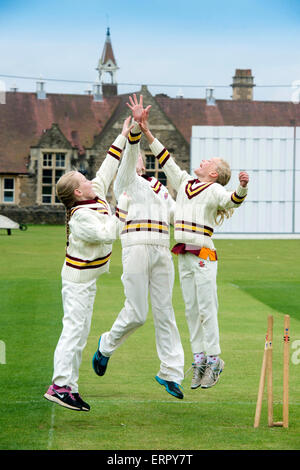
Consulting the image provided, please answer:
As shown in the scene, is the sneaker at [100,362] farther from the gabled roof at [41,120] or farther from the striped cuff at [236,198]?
the gabled roof at [41,120]

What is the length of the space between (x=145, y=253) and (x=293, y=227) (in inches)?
1250

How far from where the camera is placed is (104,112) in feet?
159

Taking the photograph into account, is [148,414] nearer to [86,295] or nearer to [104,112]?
[86,295]

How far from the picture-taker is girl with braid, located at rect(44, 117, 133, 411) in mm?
6133

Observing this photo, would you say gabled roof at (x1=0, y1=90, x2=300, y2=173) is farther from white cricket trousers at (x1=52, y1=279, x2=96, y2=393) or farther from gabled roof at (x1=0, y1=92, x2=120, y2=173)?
white cricket trousers at (x1=52, y1=279, x2=96, y2=393)

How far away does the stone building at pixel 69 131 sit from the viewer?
45.8 meters

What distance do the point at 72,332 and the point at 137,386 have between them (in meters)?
1.36

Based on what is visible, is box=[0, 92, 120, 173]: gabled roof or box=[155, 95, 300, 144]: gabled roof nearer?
box=[0, 92, 120, 173]: gabled roof

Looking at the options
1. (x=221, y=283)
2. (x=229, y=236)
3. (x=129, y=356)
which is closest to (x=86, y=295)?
(x=129, y=356)

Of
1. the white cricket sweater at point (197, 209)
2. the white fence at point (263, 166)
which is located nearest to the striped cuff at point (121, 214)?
the white cricket sweater at point (197, 209)

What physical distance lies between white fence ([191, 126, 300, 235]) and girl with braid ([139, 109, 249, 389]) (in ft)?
99.2

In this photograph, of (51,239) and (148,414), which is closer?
(148,414)

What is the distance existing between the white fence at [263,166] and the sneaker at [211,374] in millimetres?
30354

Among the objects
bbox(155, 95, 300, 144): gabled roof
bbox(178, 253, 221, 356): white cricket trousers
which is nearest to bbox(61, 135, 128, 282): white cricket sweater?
bbox(178, 253, 221, 356): white cricket trousers
